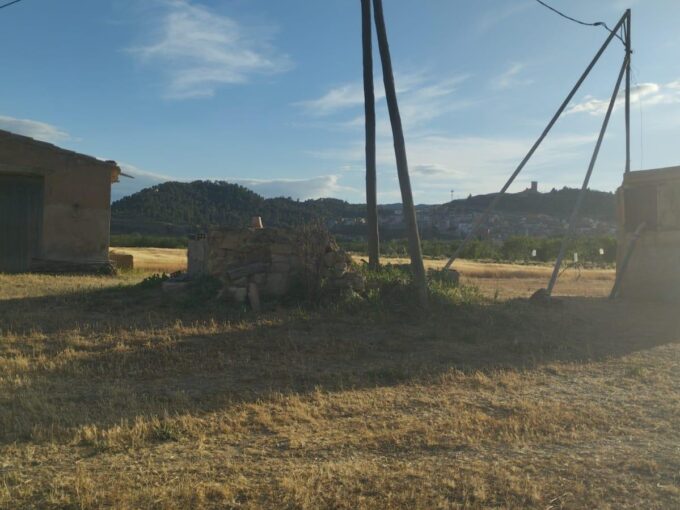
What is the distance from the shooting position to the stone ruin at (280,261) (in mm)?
10680

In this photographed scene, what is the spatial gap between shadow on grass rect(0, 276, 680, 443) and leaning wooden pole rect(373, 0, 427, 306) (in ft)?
2.47

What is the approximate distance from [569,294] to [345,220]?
4141 cm

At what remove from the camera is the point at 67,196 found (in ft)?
53.9

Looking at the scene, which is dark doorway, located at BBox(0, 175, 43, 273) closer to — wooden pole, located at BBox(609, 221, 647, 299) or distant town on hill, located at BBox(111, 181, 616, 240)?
wooden pole, located at BBox(609, 221, 647, 299)

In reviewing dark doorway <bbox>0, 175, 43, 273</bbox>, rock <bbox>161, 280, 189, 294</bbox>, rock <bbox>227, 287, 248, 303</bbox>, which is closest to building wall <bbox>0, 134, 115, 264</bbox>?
dark doorway <bbox>0, 175, 43, 273</bbox>

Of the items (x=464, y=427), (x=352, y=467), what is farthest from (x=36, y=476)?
(x=464, y=427)

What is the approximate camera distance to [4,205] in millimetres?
16047

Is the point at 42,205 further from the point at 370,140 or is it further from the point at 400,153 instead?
the point at 400,153

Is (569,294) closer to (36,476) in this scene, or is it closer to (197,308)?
(197,308)

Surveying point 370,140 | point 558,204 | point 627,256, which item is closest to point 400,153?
point 370,140

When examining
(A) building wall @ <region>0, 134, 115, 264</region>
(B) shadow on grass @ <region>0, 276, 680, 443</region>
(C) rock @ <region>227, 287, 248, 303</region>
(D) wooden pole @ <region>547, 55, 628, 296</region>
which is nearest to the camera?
(B) shadow on grass @ <region>0, 276, 680, 443</region>

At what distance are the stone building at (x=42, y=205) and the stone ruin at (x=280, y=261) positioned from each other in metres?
A: 7.18

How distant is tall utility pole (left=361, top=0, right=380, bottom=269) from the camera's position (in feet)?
42.1

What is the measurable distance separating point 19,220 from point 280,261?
9.14 metres
